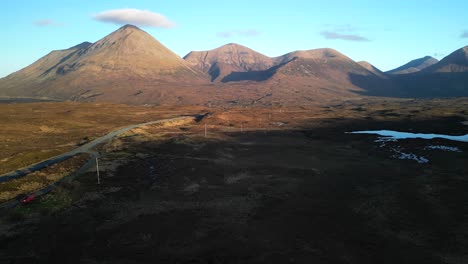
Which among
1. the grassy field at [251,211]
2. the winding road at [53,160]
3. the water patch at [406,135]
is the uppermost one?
the winding road at [53,160]

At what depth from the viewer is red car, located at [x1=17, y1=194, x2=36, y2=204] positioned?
41469 mm

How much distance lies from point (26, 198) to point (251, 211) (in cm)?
2519

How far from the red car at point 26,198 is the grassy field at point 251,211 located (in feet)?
3.71

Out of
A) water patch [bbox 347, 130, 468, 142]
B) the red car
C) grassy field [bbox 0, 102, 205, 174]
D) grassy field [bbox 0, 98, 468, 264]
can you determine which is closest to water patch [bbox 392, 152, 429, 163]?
grassy field [bbox 0, 98, 468, 264]

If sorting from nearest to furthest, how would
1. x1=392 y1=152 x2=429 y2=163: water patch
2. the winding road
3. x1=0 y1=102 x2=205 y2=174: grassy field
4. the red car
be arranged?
the red car
the winding road
x1=392 y1=152 x2=429 y2=163: water patch
x1=0 y1=102 x2=205 y2=174: grassy field

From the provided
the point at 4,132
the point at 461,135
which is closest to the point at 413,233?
the point at 461,135

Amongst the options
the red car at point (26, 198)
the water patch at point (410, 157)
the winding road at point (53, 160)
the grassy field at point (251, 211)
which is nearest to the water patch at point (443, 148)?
the grassy field at point (251, 211)

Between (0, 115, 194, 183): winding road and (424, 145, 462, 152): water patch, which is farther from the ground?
(0, 115, 194, 183): winding road

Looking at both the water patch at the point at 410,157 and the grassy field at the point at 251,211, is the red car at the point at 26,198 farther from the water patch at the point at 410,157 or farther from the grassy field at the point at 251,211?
the water patch at the point at 410,157

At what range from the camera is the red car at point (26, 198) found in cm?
4147

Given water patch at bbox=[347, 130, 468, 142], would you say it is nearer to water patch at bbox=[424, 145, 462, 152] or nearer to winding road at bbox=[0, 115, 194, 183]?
water patch at bbox=[424, 145, 462, 152]

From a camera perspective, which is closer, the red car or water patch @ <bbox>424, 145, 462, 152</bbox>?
the red car

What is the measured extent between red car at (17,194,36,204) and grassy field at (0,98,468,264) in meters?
1.13

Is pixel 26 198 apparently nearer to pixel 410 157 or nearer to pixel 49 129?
pixel 410 157
